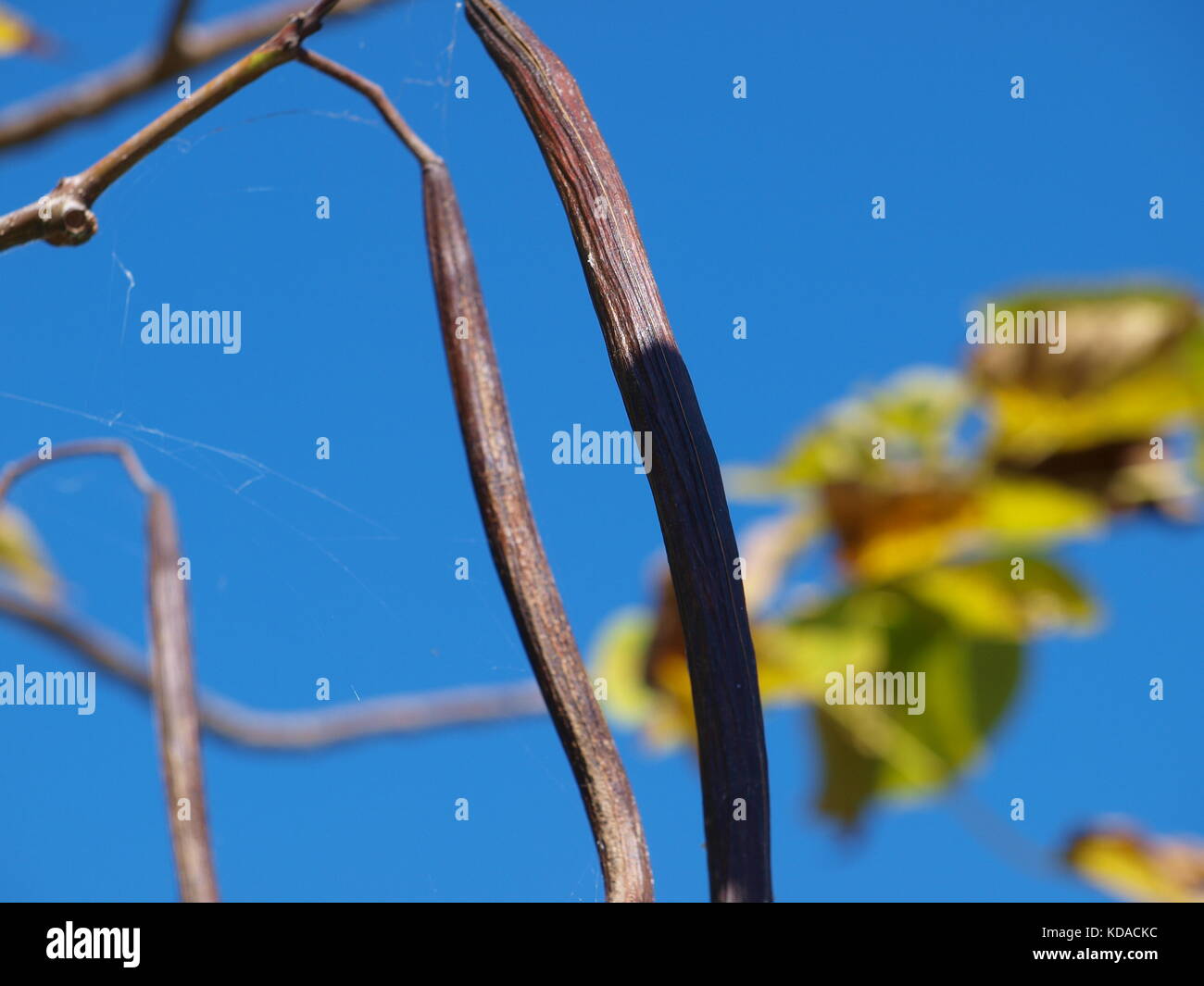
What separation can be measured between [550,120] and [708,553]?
0.18 m

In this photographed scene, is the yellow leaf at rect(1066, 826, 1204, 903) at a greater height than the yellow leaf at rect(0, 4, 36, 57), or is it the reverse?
the yellow leaf at rect(0, 4, 36, 57)

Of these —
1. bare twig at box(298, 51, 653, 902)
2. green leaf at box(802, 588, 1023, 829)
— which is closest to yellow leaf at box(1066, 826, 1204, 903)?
green leaf at box(802, 588, 1023, 829)

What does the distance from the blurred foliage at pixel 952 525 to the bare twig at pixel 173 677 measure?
0.77m

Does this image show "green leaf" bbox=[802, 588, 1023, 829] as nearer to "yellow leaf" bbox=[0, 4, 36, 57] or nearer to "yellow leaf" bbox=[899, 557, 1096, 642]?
"yellow leaf" bbox=[899, 557, 1096, 642]

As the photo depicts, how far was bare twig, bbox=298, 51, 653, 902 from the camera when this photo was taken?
0.45 metres

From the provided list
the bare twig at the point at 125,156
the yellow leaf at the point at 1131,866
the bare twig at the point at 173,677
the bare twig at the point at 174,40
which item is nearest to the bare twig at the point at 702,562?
the bare twig at the point at 125,156

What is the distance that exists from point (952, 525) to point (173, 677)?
1.04 metres

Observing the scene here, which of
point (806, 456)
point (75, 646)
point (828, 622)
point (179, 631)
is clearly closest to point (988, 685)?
point (828, 622)

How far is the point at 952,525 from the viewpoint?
144cm

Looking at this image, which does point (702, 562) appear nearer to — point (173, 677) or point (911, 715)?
point (173, 677)

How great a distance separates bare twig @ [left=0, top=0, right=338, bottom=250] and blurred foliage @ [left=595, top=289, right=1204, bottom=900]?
3.08 ft

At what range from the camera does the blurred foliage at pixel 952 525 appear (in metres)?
1.33

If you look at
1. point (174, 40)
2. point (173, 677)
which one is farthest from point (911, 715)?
point (174, 40)
